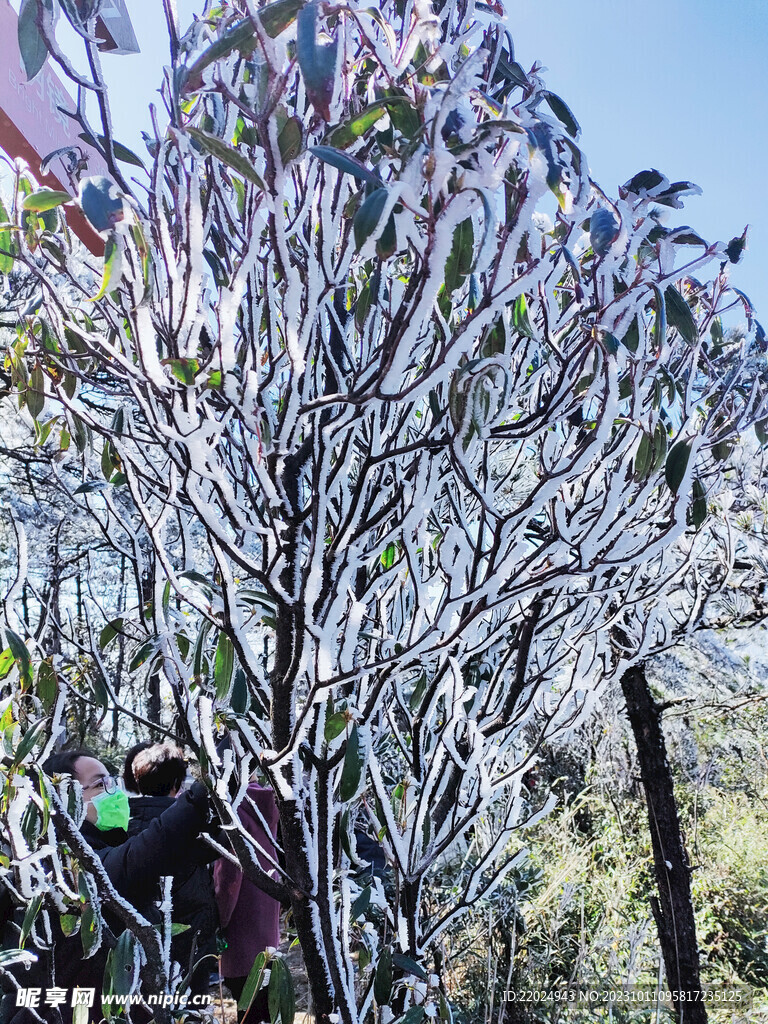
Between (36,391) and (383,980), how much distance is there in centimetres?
103

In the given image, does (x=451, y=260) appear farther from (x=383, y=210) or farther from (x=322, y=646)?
(x=322, y=646)

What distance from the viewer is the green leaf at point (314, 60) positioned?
630mm

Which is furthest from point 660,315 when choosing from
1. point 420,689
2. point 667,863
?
point 667,863

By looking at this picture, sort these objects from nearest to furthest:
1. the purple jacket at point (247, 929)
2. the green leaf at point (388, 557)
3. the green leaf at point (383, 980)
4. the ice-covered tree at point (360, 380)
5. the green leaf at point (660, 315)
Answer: the ice-covered tree at point (360, 380) < the green leaf at point (660, 315) < the green leaf at point (383, 980) < the green leaf at point (388, 557) < the purple jacket at point (247, 929)

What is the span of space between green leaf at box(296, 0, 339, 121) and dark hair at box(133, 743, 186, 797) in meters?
1.42

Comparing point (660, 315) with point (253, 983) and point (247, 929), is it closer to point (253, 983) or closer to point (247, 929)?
point (253, 983)

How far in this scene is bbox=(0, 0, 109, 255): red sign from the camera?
935 millimetres

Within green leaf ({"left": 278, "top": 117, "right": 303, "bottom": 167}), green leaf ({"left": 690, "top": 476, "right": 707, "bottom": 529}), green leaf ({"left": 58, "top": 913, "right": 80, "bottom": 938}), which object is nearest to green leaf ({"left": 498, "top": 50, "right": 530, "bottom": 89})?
green leaf ({"left": 278, "top": 117, "right": 303, "bottom": 167})

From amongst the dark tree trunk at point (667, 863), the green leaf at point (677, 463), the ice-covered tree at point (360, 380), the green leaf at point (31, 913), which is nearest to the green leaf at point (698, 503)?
the ice-covered tree at point (360, 380)

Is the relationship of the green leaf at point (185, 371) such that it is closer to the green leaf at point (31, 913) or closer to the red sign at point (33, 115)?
the red sign at point (33, 115)

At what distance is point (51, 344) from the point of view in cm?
123

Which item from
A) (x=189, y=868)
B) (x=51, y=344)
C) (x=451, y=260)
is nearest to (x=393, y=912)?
(x=189, y=868)

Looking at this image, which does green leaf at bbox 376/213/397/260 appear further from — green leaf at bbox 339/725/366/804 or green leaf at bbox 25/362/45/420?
green leaf at bbox 25/362/45/420

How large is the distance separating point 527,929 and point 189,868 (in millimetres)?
2290
